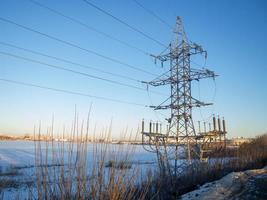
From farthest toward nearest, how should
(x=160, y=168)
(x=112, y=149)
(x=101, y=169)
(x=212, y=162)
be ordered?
1. (x=212, y=162)
2. (x=160, y=168)
3. (x=112, y=149)
4. (x=101, y=169)

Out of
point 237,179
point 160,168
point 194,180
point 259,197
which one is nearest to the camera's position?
point 259,197

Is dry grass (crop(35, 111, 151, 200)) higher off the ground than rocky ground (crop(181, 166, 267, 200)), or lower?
higher

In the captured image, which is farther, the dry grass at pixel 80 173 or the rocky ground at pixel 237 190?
the rocky ground at pixel 237 190

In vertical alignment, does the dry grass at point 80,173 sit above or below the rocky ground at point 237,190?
above

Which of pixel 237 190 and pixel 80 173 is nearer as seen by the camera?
pixel 80 173

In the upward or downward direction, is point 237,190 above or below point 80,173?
below

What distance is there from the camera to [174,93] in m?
16.7

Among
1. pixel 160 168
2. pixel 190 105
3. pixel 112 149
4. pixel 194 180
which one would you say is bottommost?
pixel 194 180

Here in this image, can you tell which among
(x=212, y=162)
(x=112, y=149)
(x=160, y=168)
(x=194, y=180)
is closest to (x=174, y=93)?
(x=212, y=162)

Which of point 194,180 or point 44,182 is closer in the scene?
point 44,182

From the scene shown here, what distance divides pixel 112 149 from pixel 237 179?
5.90 m

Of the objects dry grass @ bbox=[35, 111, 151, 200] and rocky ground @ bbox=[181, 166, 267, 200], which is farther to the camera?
rocky ground @ bbox=[181, 166, 267, 200]

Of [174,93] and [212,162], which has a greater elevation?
[174,93]

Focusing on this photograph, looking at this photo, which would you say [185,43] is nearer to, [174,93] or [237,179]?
[174,93]
